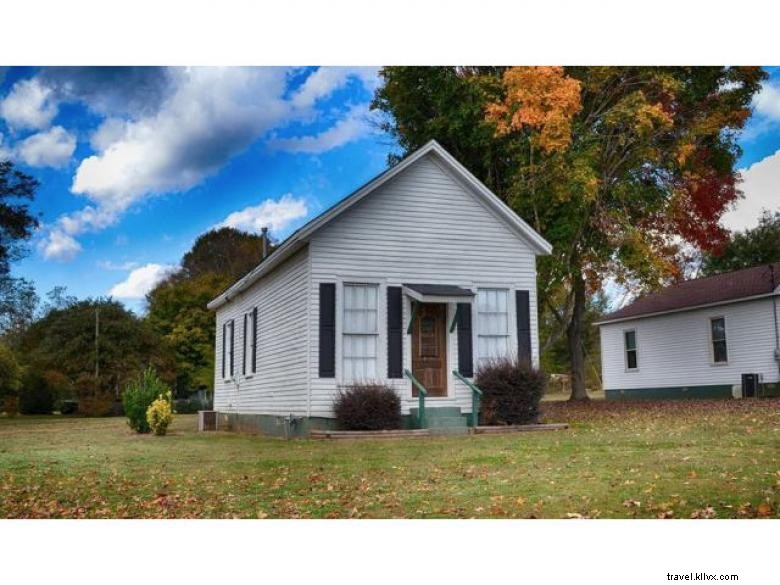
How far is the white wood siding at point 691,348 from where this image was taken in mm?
19266

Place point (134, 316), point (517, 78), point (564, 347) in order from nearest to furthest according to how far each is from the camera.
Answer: point (134, 316) < point (517, 78) < point (564, 347)

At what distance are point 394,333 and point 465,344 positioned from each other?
122 centimetres

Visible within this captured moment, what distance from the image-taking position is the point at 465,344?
1273 centimetres

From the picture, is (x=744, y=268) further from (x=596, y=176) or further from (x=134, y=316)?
(x=134, y=316)

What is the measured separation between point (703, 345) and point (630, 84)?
27.6 feet

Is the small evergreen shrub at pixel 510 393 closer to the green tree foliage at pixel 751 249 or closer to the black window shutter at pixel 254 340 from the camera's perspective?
the green tree foliage at pixel 751 249

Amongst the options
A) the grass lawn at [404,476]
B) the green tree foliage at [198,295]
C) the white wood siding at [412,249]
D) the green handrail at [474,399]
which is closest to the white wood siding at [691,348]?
the white wood siding at [412,249]

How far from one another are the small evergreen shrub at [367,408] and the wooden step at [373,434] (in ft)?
0.89

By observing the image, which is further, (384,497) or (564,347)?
(564,347)

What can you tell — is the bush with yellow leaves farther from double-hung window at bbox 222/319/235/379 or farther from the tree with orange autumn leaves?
the tree with orange autumn leaves

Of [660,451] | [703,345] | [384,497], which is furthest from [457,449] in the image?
[703,345]

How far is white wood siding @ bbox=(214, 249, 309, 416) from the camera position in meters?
12.1
